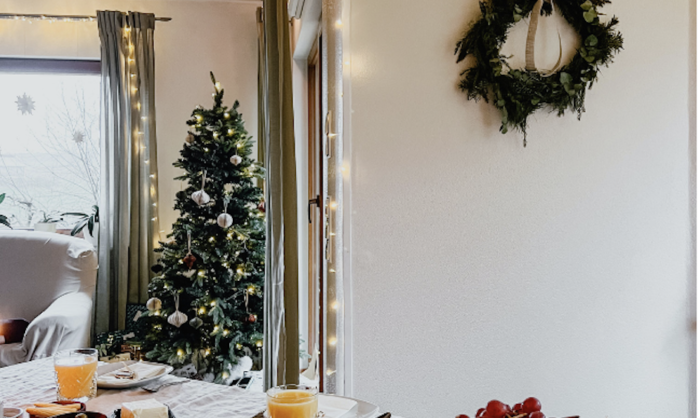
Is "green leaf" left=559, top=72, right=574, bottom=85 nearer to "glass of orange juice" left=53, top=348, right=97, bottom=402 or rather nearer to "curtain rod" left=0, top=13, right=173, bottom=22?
"glass of orange juice" left=53, top=348, right=97, bottom=402

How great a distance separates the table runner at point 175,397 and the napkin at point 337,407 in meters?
0.12

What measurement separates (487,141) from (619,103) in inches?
21.0

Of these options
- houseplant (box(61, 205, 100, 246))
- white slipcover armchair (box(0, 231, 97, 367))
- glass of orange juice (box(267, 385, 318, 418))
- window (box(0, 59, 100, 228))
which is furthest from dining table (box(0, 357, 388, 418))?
window (box(0, 59, 100, 228))

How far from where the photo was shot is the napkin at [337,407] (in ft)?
3.38

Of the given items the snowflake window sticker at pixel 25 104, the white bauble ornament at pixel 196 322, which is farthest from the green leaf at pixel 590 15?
the snowflake window sticker at pixel 25 104

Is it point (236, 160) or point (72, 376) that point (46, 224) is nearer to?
point (236, 160)

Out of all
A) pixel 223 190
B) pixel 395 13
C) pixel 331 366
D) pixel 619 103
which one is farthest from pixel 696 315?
pixel 223 190

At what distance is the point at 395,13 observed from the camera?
86.4 inches

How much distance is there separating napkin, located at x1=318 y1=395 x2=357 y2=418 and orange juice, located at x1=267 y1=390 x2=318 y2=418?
0.08 metres

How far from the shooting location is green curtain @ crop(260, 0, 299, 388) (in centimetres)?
209

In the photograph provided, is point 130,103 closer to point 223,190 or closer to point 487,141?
point 223,190

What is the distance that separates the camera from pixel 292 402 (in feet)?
3.07

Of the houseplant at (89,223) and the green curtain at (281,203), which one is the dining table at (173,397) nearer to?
the green curtain at (281,203)

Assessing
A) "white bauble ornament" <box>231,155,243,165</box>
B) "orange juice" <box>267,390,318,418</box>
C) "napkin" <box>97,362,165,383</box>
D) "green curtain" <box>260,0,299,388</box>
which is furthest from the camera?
"white bauble ornament" <box>231,155,243,165</box>
